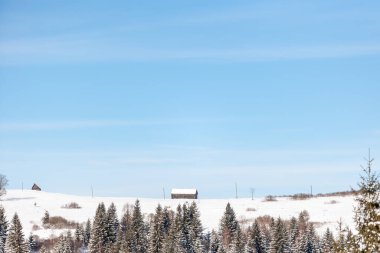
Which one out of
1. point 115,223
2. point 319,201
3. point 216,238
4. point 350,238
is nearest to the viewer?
point 350,238

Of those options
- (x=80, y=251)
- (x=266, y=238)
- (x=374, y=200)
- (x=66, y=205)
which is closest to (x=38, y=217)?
(x=66, y=205)

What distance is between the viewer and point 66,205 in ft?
650

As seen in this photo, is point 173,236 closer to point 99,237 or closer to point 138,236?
point 138,236

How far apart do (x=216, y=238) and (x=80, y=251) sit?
33253 mm

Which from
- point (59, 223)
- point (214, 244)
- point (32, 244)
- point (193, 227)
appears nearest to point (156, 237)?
point (214, 244)

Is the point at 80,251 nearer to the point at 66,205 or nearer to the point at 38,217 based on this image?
the point at 38,217

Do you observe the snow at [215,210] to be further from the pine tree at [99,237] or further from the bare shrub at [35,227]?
the pine tree at [99,237]

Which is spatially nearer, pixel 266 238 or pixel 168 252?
pixel 168 252

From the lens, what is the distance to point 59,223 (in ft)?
559

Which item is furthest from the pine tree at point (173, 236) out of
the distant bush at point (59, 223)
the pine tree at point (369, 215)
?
the pine tree at point (369, 215)

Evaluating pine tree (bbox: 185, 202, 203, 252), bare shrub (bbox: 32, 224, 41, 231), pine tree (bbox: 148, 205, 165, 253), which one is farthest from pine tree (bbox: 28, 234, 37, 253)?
pine tree (bbox: 185, 202, 203, 252)

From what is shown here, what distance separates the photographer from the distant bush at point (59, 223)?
167 m

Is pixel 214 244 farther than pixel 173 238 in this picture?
Yes

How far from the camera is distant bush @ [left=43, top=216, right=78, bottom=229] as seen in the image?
547 ft
